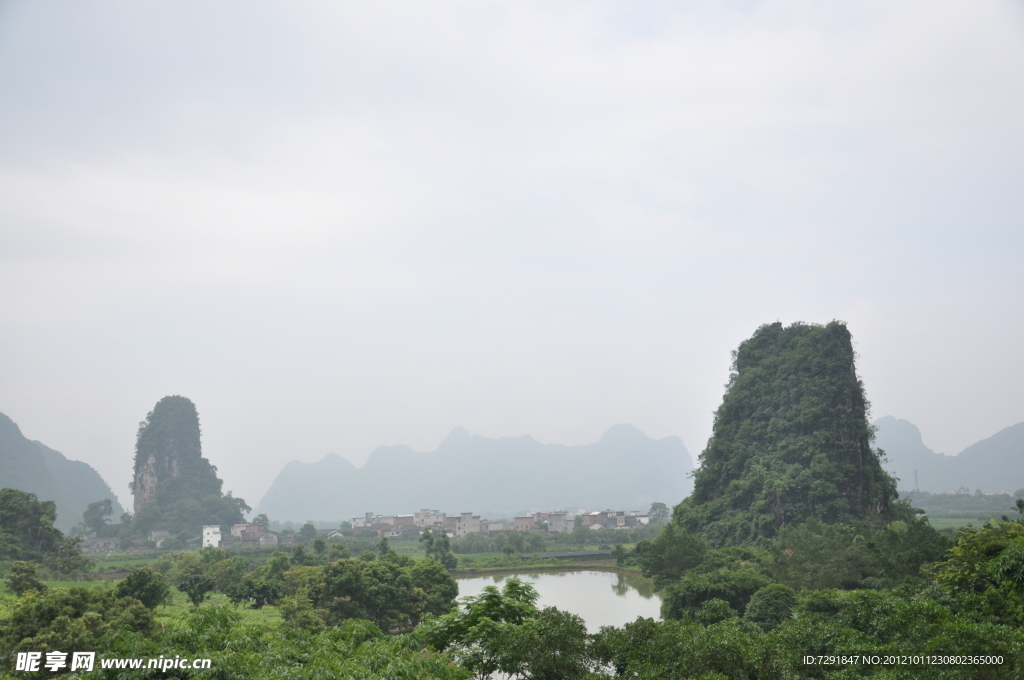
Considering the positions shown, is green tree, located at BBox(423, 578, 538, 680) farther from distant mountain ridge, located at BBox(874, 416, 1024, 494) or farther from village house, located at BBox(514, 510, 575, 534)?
distant mountain ridge, located at BBox(874, 416, 1024, 494)

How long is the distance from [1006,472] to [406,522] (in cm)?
13059

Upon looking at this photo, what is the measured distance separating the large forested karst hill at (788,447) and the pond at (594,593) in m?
4.09

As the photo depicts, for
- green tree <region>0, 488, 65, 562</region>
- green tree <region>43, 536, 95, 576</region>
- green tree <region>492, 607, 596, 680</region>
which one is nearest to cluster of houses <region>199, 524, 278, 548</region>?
green tree <region>0, 488, 65, 562</region>

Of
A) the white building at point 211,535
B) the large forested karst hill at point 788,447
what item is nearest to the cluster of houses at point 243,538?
the white building at point 211,535

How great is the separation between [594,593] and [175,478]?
47146mm

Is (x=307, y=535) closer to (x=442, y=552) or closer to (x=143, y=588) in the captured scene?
(x=442, y=552)

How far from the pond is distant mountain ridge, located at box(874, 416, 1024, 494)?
392ft

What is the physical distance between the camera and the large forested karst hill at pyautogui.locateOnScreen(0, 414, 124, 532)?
240 feet

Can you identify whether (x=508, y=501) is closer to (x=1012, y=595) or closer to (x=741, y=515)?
(x=741, y=515)

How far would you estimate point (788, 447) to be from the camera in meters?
26.7

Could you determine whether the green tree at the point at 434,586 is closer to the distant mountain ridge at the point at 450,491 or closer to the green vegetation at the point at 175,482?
the green vegetation at the point at 175,482

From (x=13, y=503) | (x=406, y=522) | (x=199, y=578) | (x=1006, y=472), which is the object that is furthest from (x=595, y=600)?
(x=1006, y=472)

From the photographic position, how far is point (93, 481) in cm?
9406

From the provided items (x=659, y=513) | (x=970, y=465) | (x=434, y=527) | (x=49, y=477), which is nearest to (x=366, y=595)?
(x=434, y=527)
